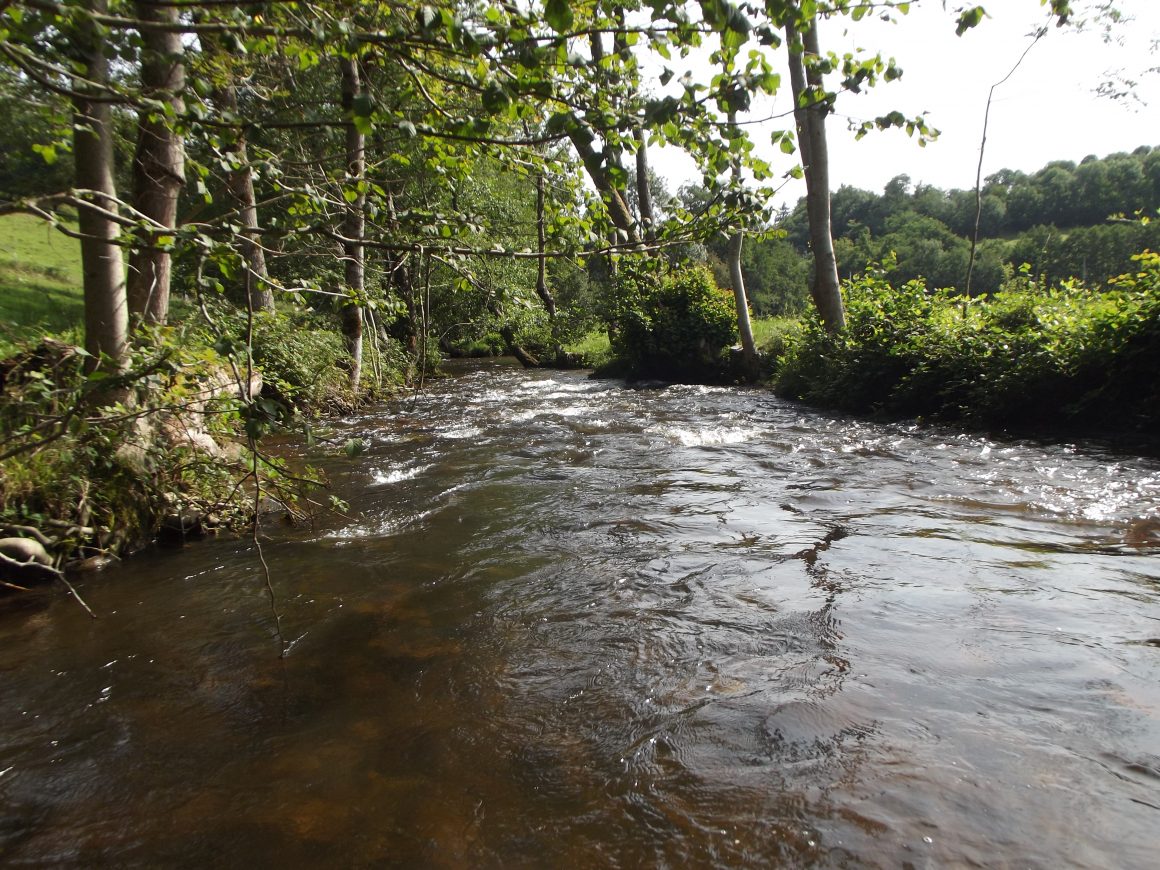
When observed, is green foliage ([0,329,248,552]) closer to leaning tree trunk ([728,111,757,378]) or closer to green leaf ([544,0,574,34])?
green leaf ([544,0,574,34])

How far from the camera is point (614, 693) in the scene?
3217 millimetres

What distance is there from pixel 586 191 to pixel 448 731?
332cm

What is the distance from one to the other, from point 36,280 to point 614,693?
21.4 m

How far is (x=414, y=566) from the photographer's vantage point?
499 centimetres

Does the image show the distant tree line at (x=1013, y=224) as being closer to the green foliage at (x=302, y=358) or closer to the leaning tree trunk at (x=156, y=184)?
the green foliage at (x=302, y=358)

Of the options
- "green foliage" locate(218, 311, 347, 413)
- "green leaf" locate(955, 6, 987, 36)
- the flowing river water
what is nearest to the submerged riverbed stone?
the flowing river water

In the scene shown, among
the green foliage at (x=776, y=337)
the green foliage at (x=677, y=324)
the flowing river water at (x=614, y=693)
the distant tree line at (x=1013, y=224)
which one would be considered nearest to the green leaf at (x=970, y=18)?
the flowing river water at (x=614, y=693)

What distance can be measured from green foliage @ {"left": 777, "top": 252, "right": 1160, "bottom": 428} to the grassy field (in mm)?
13251

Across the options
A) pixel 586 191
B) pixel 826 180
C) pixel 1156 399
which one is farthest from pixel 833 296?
pixel 586 191

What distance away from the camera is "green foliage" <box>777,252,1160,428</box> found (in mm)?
8250

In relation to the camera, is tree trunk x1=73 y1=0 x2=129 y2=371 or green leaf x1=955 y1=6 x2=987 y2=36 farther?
tree trunk x1=73 y1=0 x2=129 y2=371

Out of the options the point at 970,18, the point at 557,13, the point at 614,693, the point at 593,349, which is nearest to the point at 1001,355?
the point at 970,18

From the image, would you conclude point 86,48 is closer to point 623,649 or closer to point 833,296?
point 623,649

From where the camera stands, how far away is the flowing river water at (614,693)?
2.33m
